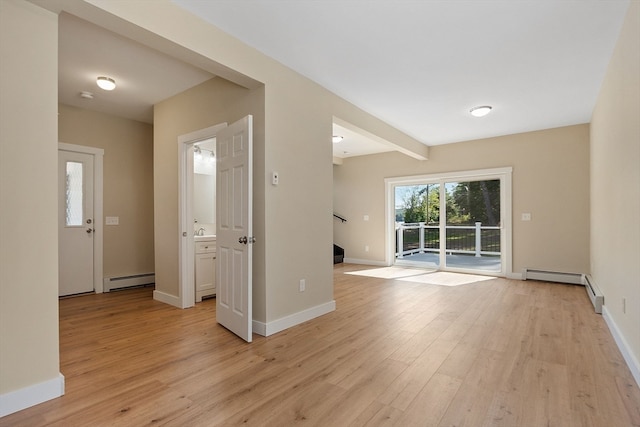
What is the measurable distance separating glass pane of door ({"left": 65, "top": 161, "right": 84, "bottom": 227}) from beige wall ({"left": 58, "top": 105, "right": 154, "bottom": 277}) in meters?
0.32

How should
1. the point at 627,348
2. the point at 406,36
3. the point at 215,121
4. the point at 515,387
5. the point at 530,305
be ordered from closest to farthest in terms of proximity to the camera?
the point at 515,387 → the point at 627,348 → the point at 406,36 → the point at 215,121 → the point at 530,305

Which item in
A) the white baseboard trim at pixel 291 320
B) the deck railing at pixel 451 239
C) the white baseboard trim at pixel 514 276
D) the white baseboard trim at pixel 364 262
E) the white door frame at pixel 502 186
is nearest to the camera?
the white baseboard trim at pixel 291 320

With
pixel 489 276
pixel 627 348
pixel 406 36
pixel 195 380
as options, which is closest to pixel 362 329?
pixel 195 380

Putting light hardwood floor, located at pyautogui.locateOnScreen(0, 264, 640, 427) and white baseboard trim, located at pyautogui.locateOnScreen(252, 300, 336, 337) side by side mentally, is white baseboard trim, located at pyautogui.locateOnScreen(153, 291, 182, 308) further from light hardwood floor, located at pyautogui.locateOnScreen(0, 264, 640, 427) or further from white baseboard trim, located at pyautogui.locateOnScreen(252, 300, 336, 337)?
white baseboard trim, located at pyautogui.locateOnScreen(252, 300, 336, 337)

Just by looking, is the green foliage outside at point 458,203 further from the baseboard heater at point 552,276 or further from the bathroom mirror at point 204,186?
the bathroom mirror at point 204,186

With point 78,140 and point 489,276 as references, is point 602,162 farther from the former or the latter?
point 78,140

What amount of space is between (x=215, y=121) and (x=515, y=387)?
3.68m

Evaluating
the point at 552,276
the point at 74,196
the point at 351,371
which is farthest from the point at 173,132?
the point at 552,276

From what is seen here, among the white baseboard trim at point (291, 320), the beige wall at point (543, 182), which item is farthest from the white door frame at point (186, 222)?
the beige wall at point (543, 182)

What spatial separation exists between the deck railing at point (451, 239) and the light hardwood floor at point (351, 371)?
249 cm

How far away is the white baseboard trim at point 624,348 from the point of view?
215cm

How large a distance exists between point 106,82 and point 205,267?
8.16 ft

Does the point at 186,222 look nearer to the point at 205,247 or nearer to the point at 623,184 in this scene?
the point at 205,247

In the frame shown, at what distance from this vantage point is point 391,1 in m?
2.27
